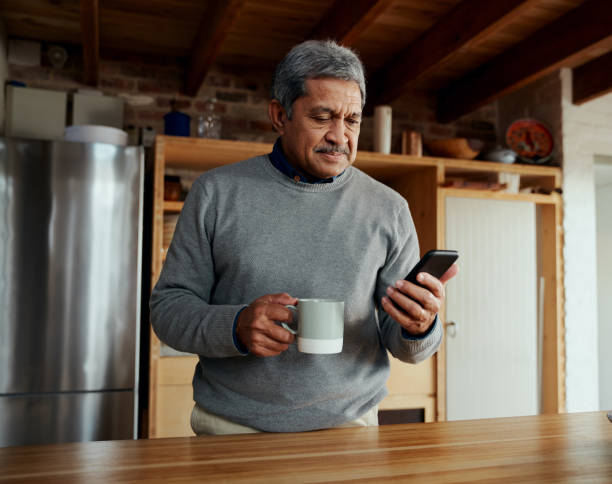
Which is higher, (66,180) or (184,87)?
(184,87)

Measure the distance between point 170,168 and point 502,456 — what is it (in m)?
2.64

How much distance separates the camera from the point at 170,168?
10.3 feet

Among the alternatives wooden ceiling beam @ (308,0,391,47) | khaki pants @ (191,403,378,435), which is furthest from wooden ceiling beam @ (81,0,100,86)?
khaki pants @ (191,403,378,435)

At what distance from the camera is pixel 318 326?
2.91 feet

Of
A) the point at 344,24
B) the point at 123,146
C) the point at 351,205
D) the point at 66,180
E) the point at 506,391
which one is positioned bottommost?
the point at 506,391

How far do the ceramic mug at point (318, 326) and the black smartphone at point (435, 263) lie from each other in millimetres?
149

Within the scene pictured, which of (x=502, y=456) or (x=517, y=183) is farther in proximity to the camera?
(x=517, y=183)

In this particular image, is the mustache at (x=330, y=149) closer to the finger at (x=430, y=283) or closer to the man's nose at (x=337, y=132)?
the man's nose at (x=337, y=132)

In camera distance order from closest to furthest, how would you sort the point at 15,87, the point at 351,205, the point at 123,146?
1. the point at 351,205
2. the point at 123,146
3. the point at 15,87

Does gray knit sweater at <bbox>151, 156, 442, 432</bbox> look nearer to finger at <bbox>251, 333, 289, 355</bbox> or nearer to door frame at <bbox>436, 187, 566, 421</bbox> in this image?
finger at <bbox>251, 333, 289, 355</bbox>

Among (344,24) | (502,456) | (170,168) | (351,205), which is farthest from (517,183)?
(502,456)

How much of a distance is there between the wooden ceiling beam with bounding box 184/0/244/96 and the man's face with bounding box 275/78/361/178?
1.16 metres

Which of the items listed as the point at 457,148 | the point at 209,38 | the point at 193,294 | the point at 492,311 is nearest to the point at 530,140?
the point at 457,148

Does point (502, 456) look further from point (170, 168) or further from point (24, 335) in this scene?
point (170, 168)
